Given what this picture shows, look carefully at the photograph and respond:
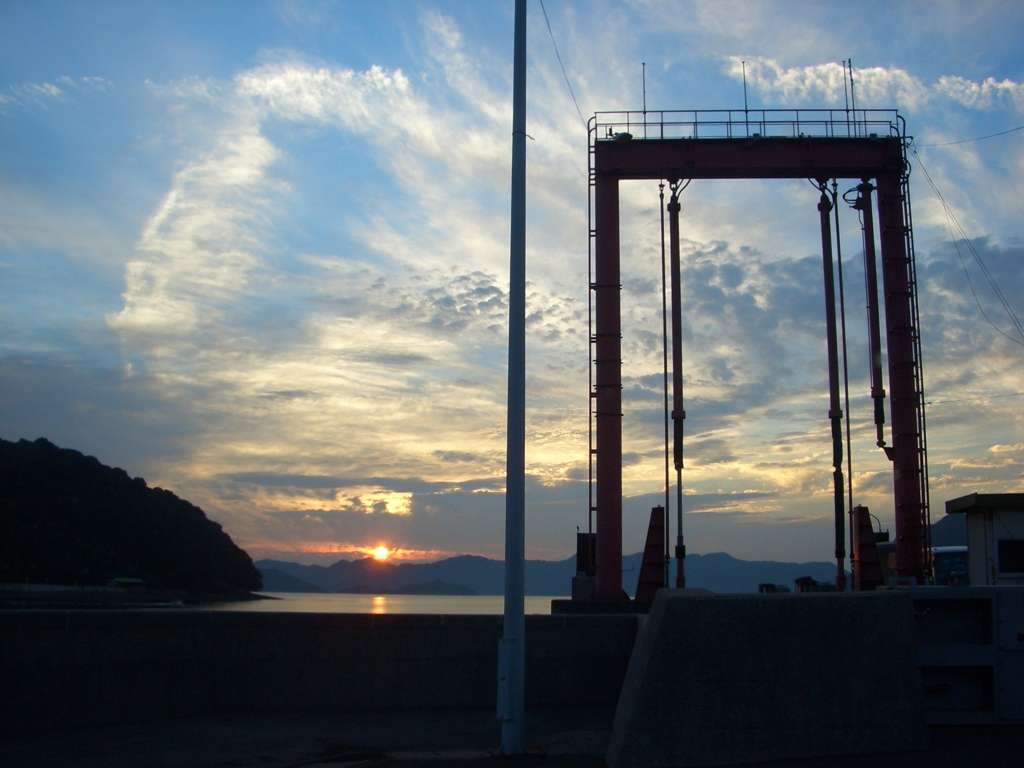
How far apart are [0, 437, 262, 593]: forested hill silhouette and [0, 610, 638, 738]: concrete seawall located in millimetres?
59102

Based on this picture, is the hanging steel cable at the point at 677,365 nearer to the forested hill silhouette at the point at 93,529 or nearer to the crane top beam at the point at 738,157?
the crane top beam at the point at 738,157

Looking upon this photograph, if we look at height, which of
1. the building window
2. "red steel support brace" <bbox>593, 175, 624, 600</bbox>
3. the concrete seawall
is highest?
"red steel support brace" <bbox>593, 175, 624, 600</bbox>

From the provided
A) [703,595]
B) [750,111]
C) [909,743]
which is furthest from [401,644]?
[750,111]

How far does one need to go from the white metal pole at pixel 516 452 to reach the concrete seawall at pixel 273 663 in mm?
2753

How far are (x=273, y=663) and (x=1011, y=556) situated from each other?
36.2 ft

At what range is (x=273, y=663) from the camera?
1135cm

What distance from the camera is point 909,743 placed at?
6.89 metres

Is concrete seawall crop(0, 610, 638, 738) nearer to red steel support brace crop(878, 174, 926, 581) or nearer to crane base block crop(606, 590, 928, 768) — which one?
crane base block crop(606, 590, 928, 768)

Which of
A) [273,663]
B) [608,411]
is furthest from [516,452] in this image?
[608,411]

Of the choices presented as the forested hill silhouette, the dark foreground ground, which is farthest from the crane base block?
the forested hill silhouette

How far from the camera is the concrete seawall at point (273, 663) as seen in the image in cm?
969

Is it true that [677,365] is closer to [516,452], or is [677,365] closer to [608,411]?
[608,411]

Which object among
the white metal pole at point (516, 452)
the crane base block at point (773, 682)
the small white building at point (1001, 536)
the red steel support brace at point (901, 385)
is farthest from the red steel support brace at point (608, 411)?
the crane base block at point (773, 682)

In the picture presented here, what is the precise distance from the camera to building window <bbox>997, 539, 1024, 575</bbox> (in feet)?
44.5
